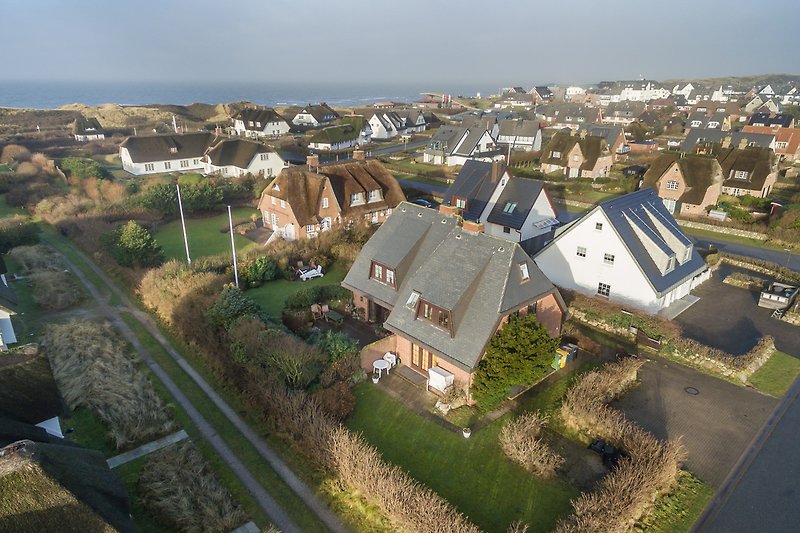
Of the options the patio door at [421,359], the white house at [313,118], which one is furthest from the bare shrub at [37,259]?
the white house at [313,118]

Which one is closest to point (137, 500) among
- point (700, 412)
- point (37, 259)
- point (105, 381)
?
point (105, 381)

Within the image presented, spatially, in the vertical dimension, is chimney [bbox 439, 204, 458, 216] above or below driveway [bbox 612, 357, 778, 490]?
above

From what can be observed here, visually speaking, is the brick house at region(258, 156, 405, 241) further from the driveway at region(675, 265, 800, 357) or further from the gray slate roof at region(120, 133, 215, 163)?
the gray slate roof at region(120, 133, 215, 163)

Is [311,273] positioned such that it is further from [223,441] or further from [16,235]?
[16,235]

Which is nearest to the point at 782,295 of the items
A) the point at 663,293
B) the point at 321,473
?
the point at 663,293

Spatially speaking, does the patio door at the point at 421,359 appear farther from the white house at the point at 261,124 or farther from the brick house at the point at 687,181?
the white house at the point at 261,124

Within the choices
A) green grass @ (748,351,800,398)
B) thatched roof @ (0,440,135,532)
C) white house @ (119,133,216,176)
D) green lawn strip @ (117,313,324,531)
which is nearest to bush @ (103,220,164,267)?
green lawn strip @ (117,313,324,531)

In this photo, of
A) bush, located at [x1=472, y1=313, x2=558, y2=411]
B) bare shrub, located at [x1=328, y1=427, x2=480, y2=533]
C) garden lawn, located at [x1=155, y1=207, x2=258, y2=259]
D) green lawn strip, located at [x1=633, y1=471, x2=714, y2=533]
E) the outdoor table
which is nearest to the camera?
bare shrub, located at [x1=328, y1=427, x2=480, y2=533]
